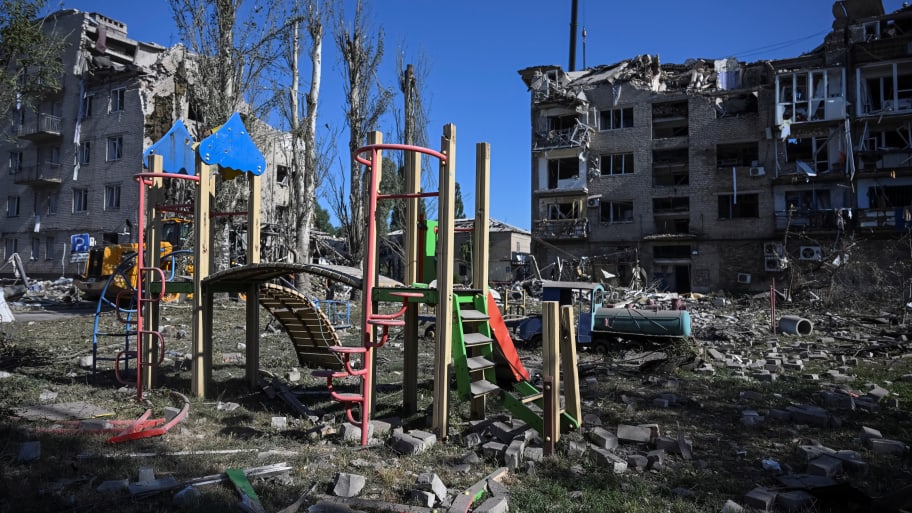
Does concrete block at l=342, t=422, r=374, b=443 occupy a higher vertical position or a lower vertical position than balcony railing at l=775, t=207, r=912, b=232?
lower

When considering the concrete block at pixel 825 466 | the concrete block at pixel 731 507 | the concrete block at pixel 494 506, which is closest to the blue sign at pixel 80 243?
the concrete block at pixel 494 506

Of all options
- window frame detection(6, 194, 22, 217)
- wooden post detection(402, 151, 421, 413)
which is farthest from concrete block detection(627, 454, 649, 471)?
window frame detection(6, 194, 22, 217)

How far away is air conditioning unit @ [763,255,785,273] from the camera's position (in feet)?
95.5

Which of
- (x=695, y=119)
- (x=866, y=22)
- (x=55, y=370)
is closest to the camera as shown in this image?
(x=55, y=370)

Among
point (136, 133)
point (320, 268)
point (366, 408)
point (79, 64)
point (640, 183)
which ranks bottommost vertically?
point (366, 408)

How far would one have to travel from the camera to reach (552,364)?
17.4 feet

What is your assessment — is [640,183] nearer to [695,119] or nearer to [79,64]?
[695,119]

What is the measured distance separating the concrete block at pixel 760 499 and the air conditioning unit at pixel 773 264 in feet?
93.7

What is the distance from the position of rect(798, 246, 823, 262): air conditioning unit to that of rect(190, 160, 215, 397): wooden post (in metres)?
29.6

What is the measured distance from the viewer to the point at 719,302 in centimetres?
2538

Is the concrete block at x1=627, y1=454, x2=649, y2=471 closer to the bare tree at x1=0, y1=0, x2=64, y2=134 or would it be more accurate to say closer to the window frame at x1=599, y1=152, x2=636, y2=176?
the bare tree at x1=0, y1=0, x2=64, y2=134

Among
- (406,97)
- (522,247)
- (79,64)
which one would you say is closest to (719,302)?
(406,97)

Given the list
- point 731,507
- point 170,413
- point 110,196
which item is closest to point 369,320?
point 170,413

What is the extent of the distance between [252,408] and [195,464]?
2258mm
